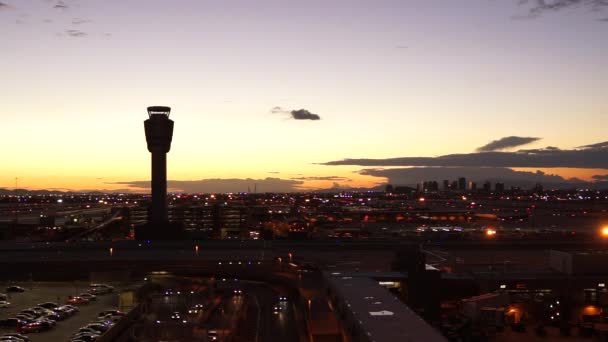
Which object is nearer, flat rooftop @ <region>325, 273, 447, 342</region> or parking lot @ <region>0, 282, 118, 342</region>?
flat rooftop @ <region>325, 273, 447, 342</region>

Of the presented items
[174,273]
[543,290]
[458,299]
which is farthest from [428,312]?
[174,273]

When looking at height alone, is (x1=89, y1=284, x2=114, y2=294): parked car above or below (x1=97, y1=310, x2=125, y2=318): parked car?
below

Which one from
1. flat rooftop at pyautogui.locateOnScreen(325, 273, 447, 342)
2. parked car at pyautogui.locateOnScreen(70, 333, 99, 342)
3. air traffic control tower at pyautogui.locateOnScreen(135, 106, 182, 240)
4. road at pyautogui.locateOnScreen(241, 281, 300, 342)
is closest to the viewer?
flat rooftop at pyautogui.locateOnScreen(325, 273, 447, 342)

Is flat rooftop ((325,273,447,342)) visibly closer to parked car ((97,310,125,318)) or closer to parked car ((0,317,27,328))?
parked car ((97,310,125,318))

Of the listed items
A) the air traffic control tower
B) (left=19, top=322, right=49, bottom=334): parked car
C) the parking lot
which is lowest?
the parking lot

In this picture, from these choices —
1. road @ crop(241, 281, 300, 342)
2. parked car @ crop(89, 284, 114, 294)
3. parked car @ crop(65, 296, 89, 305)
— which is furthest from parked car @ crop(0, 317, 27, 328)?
road @ crop(241, 281, 300, 342)

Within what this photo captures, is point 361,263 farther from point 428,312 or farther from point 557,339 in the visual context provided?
point 557,339
